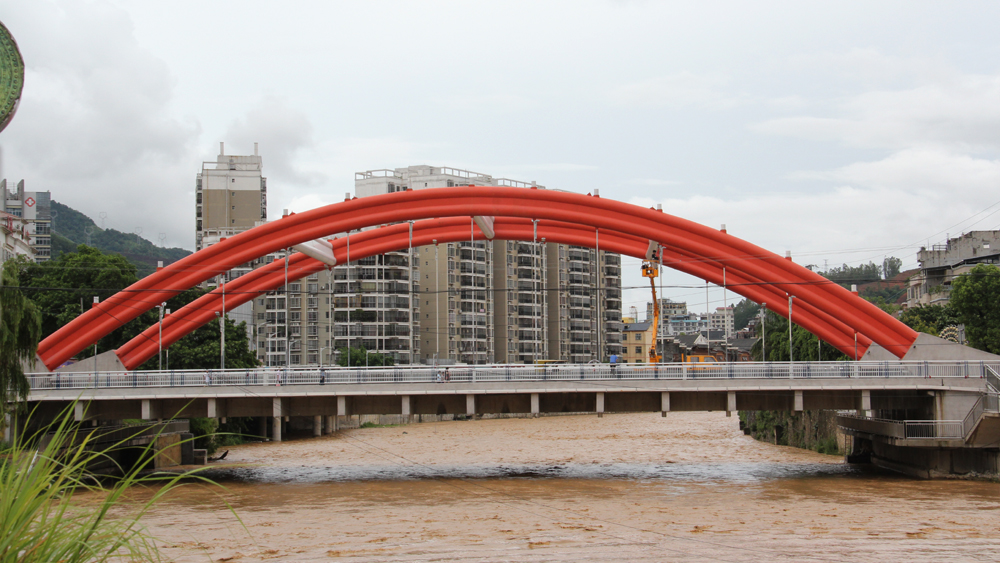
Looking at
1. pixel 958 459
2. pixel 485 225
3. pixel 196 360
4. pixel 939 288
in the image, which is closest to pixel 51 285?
pixel 196 360

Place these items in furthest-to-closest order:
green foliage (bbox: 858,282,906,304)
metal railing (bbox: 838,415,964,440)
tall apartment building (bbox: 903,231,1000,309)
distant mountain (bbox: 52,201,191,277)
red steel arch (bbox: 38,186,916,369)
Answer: distant mountain (bbox: 52,201,191,277)
green foliage (bbox: 858,282,906,304)
tall apartment building (bbox: 903,231,1000,309)
red steel arch (bbox: 38,186,916,369)
metal railing (bbox: 838,415,964,440)

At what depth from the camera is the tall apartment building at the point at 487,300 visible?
105 m

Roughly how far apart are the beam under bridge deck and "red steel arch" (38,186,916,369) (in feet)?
15.9

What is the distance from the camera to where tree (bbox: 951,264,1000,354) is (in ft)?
174

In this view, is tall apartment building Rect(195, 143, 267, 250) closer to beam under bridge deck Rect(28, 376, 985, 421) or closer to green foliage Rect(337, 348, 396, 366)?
green foliage Rect(337, 348, 396, 366)

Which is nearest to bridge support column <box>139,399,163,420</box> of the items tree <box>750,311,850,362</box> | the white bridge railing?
the white bridge railing

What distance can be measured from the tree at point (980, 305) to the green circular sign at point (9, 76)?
181 feet

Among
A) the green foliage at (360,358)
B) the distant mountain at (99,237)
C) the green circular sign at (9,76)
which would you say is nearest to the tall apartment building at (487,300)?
the green foliage at (360,358)

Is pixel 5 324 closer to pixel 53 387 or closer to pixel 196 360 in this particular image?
pixel 53 387

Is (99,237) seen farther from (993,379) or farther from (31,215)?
(993,379)

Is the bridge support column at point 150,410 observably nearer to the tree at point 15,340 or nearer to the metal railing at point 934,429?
the tree at point 15,340

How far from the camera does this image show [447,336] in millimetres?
104938

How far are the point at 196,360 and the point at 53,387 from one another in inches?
963

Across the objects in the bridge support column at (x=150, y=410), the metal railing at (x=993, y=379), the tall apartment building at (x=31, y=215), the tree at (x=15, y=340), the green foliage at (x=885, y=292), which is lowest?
the bridge support column at (x=150, y=410)
